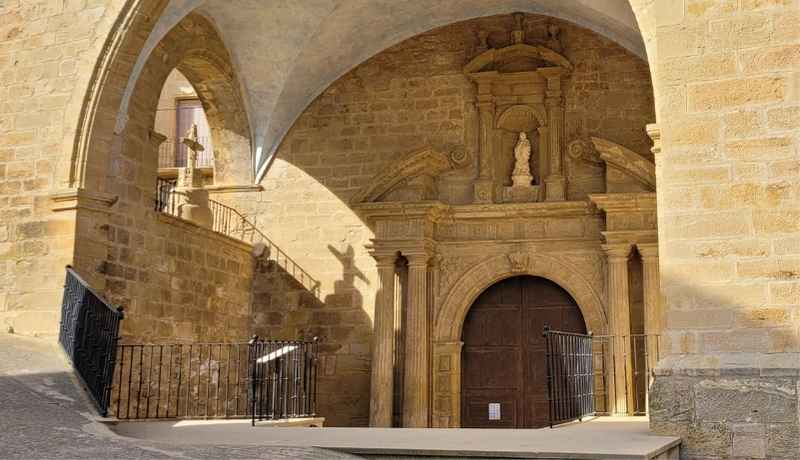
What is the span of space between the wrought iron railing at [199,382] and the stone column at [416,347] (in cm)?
105

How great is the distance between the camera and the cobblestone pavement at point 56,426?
4.58 metres

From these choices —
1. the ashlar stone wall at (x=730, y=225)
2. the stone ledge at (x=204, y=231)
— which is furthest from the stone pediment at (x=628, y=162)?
the stone ledge at (x=204, y=231)

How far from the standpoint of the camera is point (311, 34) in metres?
11.1

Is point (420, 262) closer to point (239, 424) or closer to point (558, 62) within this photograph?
point (558, 62)

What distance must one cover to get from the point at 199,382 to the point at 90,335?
2.95m

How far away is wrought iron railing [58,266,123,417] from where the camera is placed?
659 centimetres

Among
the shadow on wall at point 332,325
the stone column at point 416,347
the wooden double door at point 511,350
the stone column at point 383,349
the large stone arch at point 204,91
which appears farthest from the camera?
the shadow on wall at point 332,325

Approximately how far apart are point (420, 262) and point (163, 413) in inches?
127

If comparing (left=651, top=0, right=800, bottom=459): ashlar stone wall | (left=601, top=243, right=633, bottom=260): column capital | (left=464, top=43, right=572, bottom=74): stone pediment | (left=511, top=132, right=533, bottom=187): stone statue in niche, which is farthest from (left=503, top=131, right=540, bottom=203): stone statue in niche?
(left=651, top=0, right=800, bottom=459): ashlar stone wall

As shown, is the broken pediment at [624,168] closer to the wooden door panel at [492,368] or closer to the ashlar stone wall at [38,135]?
the wooden door panel at [492,368]

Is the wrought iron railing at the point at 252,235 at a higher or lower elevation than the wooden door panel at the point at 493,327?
higher

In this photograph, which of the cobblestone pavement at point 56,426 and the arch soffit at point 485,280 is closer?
the cobblestone pavement at point 56,426

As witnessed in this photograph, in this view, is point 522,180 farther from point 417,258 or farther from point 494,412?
point 494,412

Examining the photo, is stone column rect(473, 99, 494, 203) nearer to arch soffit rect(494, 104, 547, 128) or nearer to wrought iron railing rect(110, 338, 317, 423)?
arch soffit rect(494, 104, 547, 128)
